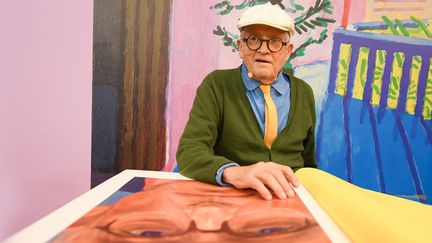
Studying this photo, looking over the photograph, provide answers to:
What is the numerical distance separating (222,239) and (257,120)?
63 centimetres

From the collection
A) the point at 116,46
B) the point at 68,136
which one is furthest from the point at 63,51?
the point at 68,136

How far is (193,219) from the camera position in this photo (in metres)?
0.48

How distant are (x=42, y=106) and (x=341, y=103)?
1.34 metres

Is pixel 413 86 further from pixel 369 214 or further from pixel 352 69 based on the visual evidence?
pixel 369 214

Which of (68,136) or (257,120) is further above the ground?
(257,120)

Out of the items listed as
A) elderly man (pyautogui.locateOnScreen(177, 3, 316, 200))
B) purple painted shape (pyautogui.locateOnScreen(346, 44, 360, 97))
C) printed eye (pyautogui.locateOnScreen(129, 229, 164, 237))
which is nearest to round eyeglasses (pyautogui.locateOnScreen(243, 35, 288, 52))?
elderly man (pyautogui.locateOnScreen(177, 3, 316, 200))

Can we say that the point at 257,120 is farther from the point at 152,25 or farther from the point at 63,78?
the point at 63,78

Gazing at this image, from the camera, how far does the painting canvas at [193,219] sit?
422 millimetres

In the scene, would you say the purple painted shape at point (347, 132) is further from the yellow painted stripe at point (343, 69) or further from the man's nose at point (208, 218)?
the man's nose at point (208, 218)

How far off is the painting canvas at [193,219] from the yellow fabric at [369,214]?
0.11 feet

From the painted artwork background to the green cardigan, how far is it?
615 mm

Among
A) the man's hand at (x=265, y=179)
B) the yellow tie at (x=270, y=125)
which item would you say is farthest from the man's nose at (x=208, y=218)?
the yellow tie at (x=270, y=125)

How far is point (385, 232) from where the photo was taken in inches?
17.7

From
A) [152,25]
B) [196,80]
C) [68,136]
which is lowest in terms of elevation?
[68,136]
